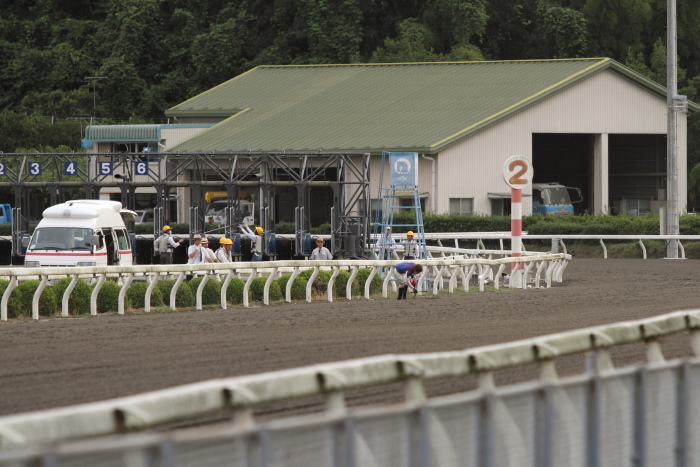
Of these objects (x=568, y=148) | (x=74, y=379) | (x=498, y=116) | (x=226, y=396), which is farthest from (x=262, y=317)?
(x=568, y=148)

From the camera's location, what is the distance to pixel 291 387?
4613mm

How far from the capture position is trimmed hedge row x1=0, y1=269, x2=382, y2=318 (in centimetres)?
1759

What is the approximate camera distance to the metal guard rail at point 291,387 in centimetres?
387

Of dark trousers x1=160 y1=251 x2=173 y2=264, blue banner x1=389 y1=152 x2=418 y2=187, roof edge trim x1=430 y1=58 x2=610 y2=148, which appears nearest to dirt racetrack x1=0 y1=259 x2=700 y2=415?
blue banner x1=389 y1=152 x2=418 y2=187

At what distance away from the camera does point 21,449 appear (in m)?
3.53

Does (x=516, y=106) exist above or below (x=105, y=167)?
above

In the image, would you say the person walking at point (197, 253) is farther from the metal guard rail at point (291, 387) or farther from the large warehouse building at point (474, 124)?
the large warehouse building at point (474, 124)

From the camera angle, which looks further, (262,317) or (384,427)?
(262,317)

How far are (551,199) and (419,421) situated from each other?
43413mm

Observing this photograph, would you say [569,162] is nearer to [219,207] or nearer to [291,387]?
[219,207]

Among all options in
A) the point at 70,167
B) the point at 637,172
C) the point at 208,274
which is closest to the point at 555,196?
the point at 637,172

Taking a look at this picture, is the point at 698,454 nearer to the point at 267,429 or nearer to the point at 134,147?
the point at 267,429

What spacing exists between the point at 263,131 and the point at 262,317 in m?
32.6

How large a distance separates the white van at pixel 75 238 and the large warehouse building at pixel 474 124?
60.9 feet
